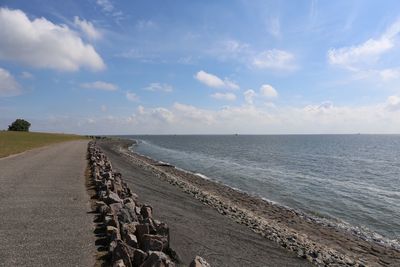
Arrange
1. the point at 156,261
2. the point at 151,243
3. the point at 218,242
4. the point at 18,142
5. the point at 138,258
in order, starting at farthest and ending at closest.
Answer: the point at 18,142 → the point at 218,242 → the point at 151,243 → the point at 138,258 → the point at 156,261

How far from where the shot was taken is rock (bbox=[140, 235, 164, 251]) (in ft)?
26.0

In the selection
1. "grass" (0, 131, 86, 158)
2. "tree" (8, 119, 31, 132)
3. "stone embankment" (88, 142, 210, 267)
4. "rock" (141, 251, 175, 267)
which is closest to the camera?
"rock" (141, 251, 175, 267)

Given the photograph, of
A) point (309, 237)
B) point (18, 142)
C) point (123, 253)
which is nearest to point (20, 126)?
point (18, 142)

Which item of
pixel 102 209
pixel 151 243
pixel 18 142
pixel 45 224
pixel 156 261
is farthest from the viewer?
pixel 18 142

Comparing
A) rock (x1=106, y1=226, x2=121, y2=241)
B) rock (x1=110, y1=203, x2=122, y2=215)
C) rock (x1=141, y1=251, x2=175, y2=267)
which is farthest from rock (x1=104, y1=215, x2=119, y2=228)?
rock (x1=141, y1=251, x2=175, y2=267)

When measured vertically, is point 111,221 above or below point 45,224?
above

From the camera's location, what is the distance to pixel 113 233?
8.29 meters

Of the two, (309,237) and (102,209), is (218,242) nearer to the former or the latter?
(102,209)

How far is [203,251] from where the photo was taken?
1020cm

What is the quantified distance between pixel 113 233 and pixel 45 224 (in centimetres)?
255

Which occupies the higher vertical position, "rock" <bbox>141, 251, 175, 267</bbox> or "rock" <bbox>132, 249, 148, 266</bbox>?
"rock" <bbox>141, 251, 175, 267</bbox>

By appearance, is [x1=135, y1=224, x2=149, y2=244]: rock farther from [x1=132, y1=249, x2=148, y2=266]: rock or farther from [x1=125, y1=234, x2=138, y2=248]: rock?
[x1=132, y1=249, x2=148, y2=266]: rock

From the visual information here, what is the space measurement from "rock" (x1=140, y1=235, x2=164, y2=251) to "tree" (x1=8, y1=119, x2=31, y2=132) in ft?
471

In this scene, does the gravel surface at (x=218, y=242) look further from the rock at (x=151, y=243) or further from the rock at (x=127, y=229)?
the rock at (x=127, y=229)
